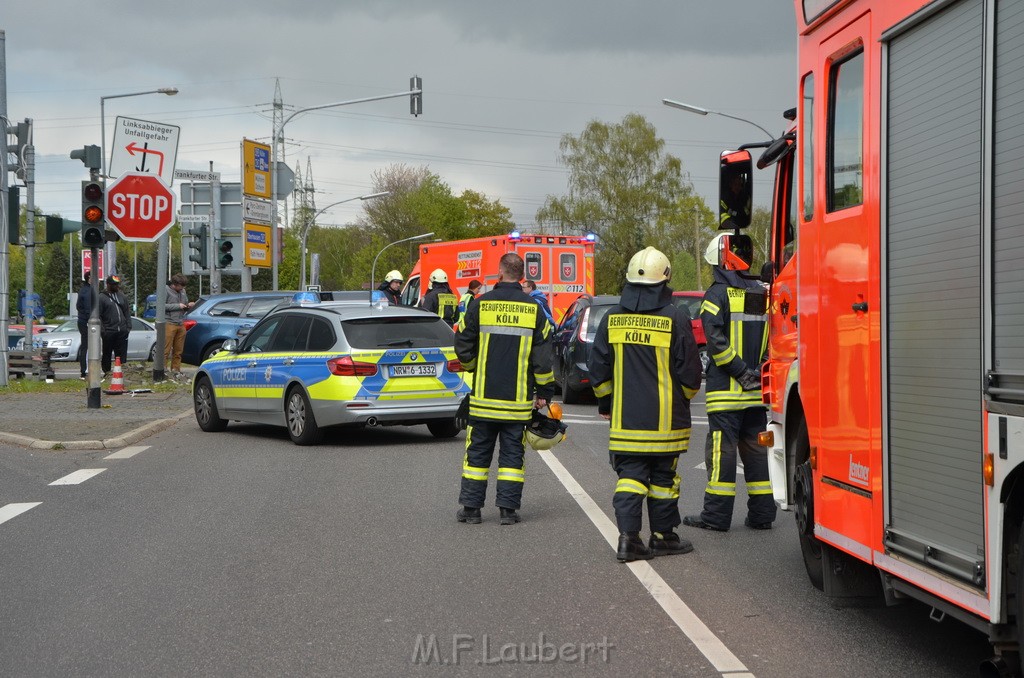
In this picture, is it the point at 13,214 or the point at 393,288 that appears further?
the point at 393,288

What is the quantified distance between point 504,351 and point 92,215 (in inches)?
410

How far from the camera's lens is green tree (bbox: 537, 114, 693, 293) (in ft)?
279

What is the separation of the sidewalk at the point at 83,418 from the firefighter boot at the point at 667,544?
800 cm

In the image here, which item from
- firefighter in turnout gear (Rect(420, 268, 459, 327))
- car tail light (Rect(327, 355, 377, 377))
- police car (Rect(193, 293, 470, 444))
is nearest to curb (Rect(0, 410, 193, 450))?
police car (Rect(193, 293, 470, 444))

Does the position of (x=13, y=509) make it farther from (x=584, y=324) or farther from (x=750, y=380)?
(x=584, y=324)

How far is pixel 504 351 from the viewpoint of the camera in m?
9.50

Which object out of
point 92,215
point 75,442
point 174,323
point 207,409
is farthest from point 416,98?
point 75,442

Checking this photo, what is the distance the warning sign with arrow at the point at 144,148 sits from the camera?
62.9ft

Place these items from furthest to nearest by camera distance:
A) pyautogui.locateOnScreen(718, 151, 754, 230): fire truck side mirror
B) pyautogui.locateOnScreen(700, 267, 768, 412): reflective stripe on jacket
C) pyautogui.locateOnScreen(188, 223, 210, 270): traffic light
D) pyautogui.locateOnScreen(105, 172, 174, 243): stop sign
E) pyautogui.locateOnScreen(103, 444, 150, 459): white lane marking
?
pyautogui.locateOnScreen(188, 223, 210, 270): traffic light, pyautogui.locateOnScreen(105, 172, 174, 243): stop sign, pyautogui.locateOnScreen(103, 444, 150, 459): white lane marking, pyautogui.locateOnScreen(700, 267, 768, 412): reflective stripe on jacket, pyautogui.locateOnScreen(718, 151, 754, 230): fire truck side mirror

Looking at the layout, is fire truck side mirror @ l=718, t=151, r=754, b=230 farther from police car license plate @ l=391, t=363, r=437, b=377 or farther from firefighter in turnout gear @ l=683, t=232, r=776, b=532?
police car license plate @ l=391, t=363, r=437, b=377

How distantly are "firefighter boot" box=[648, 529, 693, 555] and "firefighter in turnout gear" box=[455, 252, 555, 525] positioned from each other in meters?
1.57

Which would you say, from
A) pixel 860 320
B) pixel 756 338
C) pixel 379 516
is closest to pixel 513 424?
pixel 379 516

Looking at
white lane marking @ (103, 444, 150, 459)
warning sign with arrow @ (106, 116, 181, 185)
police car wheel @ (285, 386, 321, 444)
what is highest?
warning sign with arrow @ (106, 116, 181, 185)

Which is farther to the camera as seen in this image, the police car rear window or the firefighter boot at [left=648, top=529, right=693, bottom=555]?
the police car rear window
